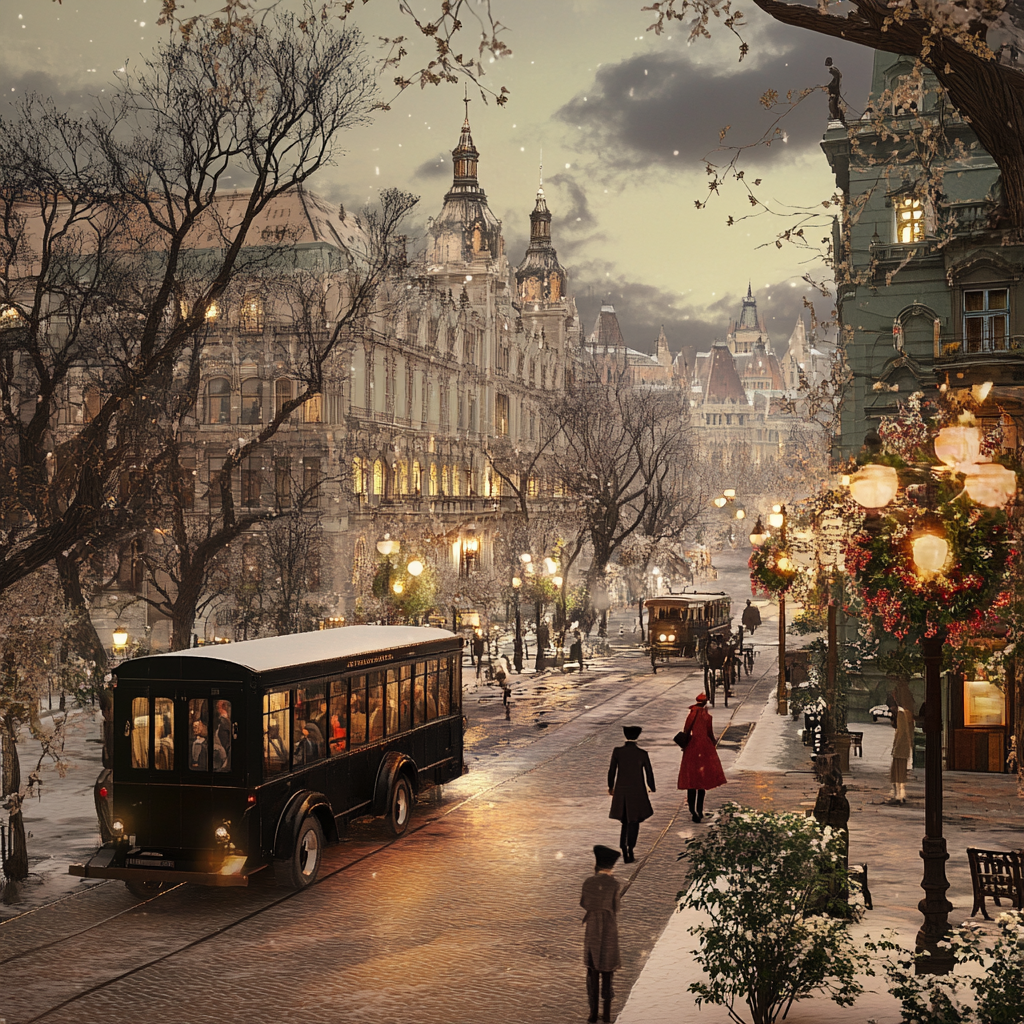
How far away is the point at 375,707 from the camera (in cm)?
1741

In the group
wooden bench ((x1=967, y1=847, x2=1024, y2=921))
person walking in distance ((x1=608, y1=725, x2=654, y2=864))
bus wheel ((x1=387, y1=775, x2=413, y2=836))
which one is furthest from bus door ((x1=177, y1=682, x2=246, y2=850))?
wooden bench ((x1=967, y1=847, x2=1024, y2=921))

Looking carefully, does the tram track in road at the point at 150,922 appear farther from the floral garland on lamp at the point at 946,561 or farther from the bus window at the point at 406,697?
the floral garland on lamp at the point at 946,561

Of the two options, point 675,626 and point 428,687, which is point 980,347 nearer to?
point 428,687

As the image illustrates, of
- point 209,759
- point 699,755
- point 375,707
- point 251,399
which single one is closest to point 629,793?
point 699,755

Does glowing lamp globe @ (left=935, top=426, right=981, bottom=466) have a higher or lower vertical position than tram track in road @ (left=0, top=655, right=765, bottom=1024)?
higher

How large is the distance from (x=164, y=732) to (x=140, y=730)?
0.32 m

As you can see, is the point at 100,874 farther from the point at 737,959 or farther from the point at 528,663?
the point at 528,663

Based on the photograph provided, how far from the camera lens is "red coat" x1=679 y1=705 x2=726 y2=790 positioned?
18.2 metres

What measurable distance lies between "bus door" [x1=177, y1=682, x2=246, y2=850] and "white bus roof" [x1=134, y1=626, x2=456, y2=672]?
1.54 ft

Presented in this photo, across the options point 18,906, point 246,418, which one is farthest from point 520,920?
point 246,418

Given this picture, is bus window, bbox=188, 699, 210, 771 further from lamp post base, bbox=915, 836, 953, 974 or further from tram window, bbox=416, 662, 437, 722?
lamp post base, bbox=915, 836, 953, 974

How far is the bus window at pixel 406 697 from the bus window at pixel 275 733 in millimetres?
3787

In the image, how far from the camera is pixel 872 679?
29969 millimetres

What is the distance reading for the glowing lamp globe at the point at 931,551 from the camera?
33.4ft
